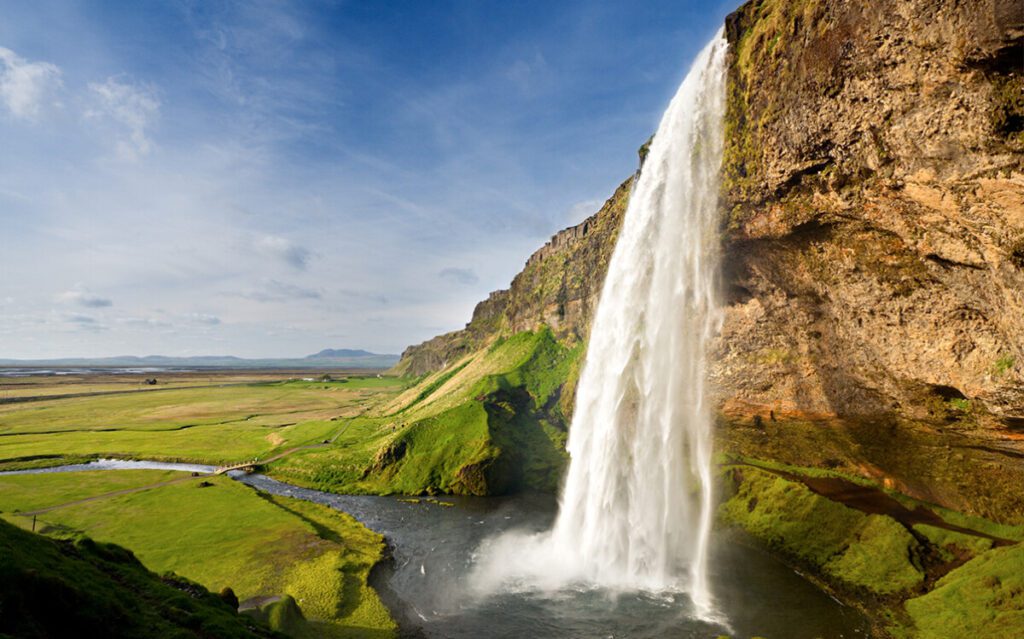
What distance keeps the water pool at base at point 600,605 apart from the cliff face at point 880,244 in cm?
1173

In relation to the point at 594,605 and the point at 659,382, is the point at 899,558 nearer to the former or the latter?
the point at 659,382

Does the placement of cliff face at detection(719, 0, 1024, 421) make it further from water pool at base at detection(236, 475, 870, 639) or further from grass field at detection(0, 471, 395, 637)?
grass field at detection(0, 471, 395, 637)

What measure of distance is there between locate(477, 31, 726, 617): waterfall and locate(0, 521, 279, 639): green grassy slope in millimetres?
17670

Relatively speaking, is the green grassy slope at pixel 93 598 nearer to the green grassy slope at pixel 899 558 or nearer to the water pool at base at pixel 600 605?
the water pool at base at pixel 600 605

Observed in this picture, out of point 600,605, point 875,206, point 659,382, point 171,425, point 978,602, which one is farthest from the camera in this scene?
point 171,425

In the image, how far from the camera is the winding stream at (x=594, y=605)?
22703 mm

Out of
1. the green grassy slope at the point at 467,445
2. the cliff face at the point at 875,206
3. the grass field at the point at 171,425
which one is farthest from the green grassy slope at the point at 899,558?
the grass field at the point at 171,425

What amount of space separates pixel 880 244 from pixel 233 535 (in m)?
48.3

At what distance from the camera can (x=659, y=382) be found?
123ft

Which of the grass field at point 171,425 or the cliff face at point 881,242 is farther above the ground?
the cliff face at point 881,242

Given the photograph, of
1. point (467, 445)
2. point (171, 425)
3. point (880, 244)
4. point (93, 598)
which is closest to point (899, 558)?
point (880, 244)

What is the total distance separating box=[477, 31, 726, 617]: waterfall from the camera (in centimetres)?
3359

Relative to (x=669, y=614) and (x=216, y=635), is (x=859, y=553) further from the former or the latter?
(x=216, y=635)

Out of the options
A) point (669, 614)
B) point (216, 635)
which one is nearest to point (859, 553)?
point (669, 614)
